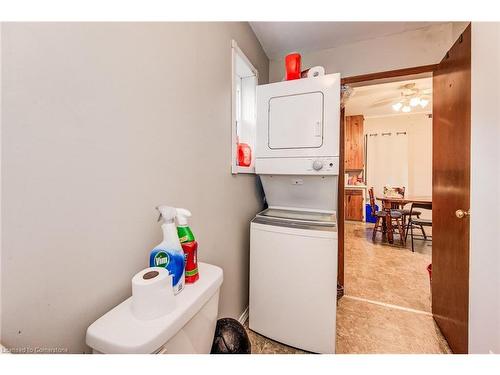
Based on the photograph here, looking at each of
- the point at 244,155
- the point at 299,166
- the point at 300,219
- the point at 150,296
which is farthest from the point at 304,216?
the point at 150,296

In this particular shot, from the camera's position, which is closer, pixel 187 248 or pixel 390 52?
pixel 187 248

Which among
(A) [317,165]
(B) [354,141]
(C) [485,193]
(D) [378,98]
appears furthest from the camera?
(B) [354,141]

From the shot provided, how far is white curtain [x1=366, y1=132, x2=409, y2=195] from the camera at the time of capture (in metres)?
5.19

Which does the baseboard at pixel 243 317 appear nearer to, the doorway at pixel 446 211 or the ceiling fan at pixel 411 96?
the doorway at pixel 446 211

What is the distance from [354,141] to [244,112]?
440 centimetres

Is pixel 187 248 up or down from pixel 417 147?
down

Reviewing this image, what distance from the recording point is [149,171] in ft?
2.77

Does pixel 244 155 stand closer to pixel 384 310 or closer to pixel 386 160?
pixel 384 310

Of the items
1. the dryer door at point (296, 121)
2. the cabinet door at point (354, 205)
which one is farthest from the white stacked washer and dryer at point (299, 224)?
the cabinet door at point (354, 205)

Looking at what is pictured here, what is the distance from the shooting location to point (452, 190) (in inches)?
59.6

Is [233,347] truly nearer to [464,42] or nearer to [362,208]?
[464,42]
